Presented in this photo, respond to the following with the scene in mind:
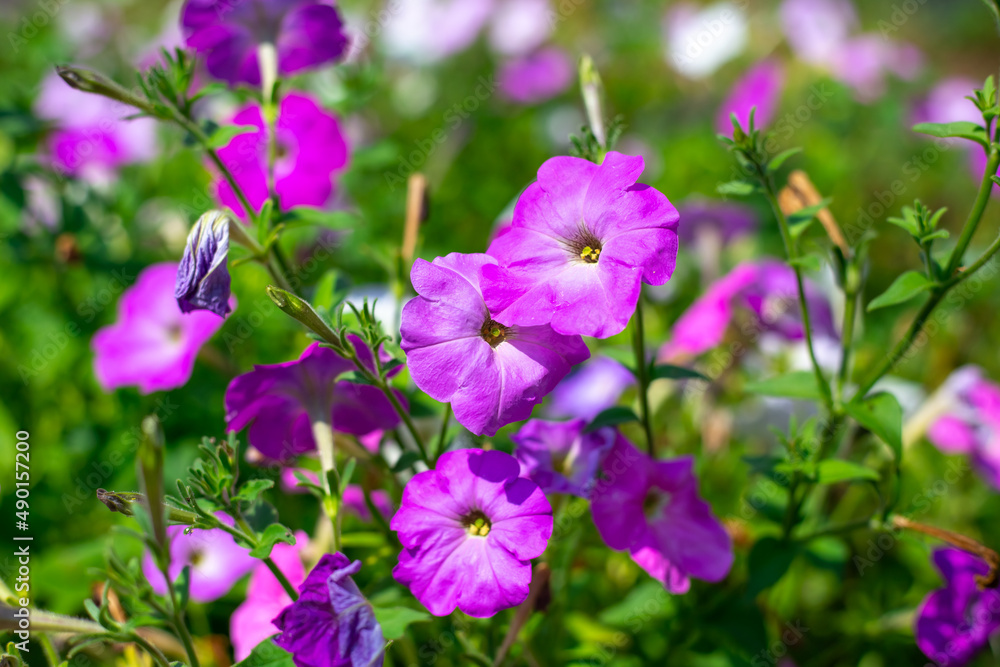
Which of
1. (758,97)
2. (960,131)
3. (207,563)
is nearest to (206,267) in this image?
(207,563)

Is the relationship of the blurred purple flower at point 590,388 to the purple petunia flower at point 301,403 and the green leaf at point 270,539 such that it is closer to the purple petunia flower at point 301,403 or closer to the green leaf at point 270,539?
the purple petunia flower at point 301,403

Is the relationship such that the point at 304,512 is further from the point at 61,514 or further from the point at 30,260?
the point at 30,260

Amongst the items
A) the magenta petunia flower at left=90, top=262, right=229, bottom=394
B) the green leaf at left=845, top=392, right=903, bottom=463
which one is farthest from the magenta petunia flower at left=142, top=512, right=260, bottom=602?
the green leaf at left=845, top=392, right=903, bottom=463

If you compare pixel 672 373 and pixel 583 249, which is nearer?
pixel 583 249

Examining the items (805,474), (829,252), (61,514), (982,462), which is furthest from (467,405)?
(61,514)

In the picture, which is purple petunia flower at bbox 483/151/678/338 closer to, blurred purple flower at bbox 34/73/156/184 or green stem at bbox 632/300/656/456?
green stem at bbox 632/300/656/456

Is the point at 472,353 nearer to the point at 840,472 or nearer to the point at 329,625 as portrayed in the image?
the point at 329,625

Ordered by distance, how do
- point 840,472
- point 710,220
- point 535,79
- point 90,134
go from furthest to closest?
point 535,79, point 90,134, point 710,220, point 840,472
